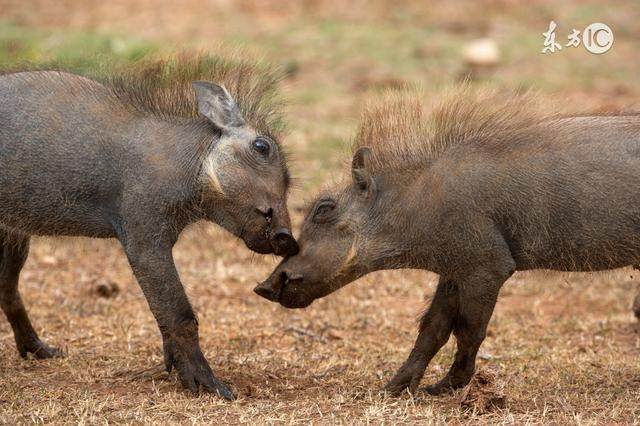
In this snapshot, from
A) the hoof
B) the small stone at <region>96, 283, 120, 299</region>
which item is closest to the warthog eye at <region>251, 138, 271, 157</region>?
the hoof

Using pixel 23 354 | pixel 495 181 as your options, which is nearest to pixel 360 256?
pixel 495 181

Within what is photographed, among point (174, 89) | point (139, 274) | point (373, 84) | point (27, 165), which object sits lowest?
point (373, 84)

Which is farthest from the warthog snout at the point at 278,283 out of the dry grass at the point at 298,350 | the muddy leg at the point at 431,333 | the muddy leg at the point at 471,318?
the muddy leg at the point at 471,318

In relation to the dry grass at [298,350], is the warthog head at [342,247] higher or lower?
higher

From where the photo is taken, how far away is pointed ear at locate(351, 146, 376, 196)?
6035 millimetres

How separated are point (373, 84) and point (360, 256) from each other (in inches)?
301

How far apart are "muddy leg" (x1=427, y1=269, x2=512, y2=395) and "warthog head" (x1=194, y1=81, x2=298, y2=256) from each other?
97cm

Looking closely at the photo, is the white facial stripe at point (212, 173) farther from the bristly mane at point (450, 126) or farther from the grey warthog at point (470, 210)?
the bristly mane at point (450, 126)

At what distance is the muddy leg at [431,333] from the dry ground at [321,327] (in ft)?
0.57

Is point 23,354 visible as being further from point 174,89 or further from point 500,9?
point 500,9

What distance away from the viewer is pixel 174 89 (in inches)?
245

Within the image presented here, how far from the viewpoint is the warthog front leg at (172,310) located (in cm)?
582

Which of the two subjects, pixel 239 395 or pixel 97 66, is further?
pixel 97 66

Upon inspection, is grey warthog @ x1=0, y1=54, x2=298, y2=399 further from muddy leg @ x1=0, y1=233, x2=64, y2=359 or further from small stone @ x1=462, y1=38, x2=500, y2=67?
small stone @ x1=462, y1=38, x2=500, y2=67
